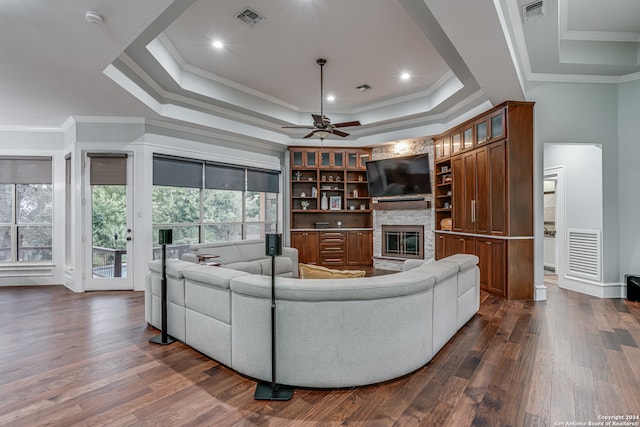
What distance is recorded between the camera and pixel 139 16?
259 cm

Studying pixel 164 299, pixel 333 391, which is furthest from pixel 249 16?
pixel 333 391

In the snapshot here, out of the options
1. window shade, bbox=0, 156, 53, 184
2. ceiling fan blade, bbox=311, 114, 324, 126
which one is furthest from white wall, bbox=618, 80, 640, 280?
window shade, bbox=0, 156, 53, 184

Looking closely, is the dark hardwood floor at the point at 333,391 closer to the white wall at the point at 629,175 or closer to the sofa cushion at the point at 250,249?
the white wall at the point at 629,175

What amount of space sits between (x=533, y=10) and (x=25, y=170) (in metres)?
7.72

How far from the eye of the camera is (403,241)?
7.25 m

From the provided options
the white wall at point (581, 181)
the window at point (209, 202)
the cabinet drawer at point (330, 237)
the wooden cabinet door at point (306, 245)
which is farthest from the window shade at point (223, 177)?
the white wall at point (581, 181)

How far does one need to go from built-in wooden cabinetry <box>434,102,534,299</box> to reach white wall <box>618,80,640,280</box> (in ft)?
4.38

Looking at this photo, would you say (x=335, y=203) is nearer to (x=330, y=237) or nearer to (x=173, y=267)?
(x=330, y=237)

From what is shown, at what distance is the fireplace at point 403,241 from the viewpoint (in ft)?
23.1

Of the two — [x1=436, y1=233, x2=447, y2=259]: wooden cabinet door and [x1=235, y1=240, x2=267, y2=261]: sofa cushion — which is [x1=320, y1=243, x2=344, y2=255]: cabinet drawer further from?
[x1=436, y1=233, x2=447, y2=259]: wooden cabinet door

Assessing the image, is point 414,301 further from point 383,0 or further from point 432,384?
point 383,0

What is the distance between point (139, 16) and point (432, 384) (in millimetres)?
3560

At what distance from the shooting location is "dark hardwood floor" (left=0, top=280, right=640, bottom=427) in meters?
2.02

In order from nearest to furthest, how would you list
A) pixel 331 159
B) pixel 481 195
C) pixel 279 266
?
pixel 481 195 < pixel 279 266 < pixel 331 159
